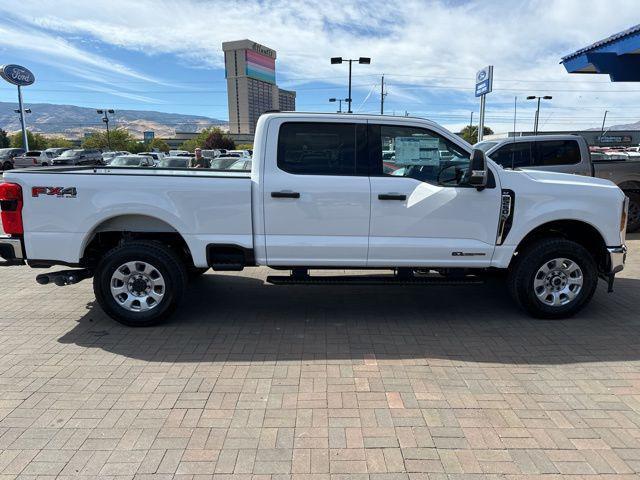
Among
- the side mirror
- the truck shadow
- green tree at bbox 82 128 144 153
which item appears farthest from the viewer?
green tree at bbox 82 128 144 153

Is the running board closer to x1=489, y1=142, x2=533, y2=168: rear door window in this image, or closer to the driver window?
the driver window

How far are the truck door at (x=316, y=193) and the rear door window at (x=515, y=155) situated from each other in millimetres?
5146

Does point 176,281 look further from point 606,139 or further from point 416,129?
point 606,139

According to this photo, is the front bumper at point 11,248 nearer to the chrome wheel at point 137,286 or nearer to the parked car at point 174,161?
the chrome wheel at point 137,286

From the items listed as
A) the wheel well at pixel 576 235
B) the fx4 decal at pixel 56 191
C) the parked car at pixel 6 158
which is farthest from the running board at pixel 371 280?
the parked car at pixel 6 158

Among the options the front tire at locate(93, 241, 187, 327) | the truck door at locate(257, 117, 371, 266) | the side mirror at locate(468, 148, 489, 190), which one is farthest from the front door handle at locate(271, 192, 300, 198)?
the side mirror at locate(468, 148, 489, 190)

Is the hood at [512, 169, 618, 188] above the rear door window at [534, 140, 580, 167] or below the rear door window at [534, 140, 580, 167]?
below

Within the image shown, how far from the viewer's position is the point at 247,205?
4.55 meters

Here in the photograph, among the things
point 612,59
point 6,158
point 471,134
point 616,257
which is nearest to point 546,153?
point 616,257

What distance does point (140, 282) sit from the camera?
471 cm

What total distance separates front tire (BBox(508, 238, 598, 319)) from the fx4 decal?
4396 mm

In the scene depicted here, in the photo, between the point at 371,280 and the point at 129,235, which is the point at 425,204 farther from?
the point at 129,235

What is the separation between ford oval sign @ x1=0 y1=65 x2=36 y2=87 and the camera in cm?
5094

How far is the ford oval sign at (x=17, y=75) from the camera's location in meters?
50.9
